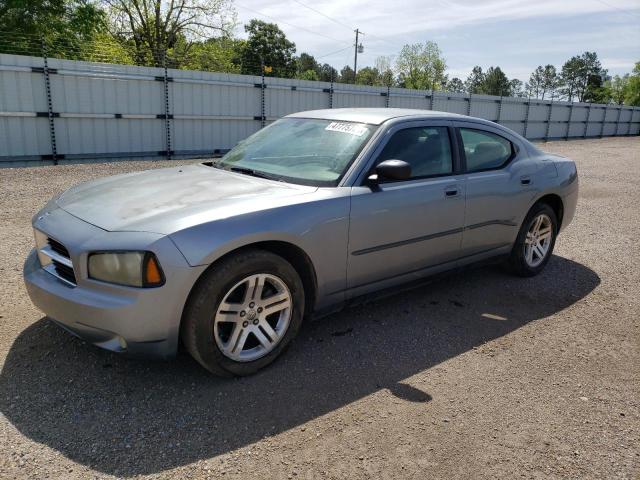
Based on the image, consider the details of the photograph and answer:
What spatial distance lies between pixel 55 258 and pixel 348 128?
2.19m

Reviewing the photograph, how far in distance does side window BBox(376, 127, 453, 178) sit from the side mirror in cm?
19

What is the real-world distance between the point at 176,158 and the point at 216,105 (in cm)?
187

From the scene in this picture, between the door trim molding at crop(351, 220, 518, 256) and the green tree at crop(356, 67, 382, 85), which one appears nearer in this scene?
the door trim molding at crop(351, 220, 518, 256)

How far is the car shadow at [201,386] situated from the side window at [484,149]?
4.21ft

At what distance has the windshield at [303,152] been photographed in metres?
3.53

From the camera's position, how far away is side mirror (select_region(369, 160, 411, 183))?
11.2ft

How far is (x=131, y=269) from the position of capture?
261 cm

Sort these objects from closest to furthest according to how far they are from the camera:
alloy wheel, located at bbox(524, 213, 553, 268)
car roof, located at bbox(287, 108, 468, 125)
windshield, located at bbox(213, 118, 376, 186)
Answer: windshield, located at bbox(213, 118, 376, 186)
car roof, located at bbox(287, 108, 468, 125)
alloy wheel, located at bbox(524, 213, 553, 268)

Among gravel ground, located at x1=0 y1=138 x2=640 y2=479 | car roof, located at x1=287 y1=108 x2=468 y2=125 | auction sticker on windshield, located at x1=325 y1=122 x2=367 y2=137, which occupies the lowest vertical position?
gravel ground, located at x1=0 y1=138 x2=640 y2=479

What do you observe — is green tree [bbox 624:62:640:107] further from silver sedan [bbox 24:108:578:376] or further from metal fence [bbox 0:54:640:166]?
silver sedan [bbox 24:108:578:376]

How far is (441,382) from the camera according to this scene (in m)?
3.10

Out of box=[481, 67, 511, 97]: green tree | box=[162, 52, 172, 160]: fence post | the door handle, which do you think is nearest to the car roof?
the door handle

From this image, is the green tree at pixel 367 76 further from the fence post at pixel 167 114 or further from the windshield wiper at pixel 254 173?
the windshield wiper at pixel 254 173

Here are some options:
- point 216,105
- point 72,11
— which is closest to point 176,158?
point 216,105
